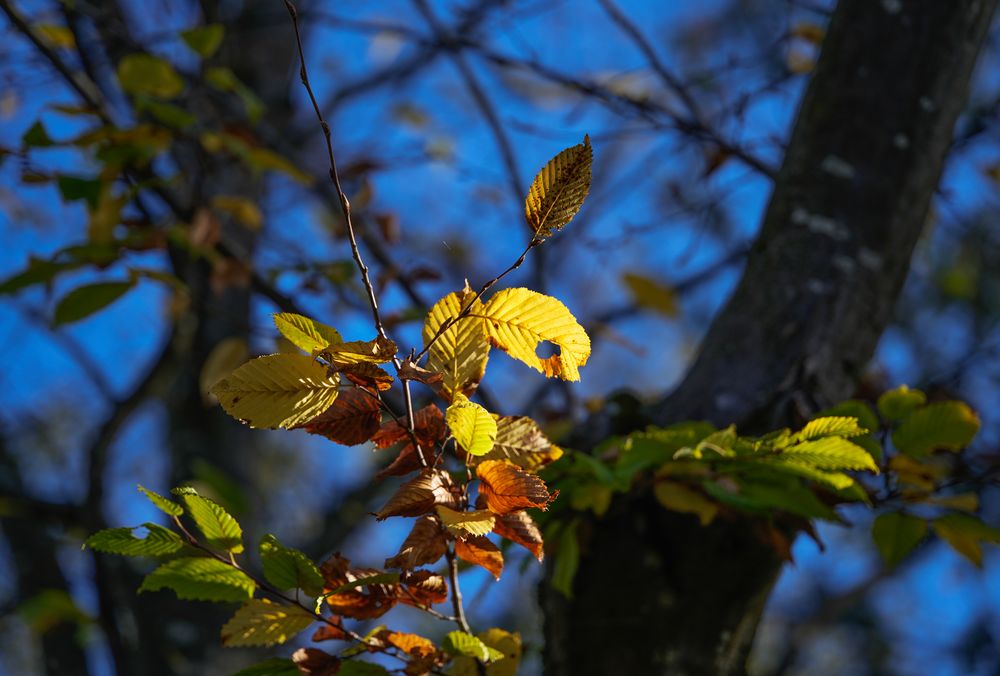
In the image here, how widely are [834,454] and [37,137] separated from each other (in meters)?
1.24

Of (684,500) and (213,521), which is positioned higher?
(684,500)

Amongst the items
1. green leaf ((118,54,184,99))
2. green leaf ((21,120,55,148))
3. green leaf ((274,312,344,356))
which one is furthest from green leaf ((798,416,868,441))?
green leaf ((118,54,184,99))

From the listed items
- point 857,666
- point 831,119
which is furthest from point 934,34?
point 857,666

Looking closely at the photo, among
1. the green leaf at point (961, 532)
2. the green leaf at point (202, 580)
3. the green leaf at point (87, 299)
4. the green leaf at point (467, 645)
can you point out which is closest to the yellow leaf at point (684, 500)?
the green leaf at point (961, 532)

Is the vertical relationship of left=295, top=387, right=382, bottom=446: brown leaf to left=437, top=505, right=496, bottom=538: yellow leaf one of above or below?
above

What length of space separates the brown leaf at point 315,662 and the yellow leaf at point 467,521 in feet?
0.62

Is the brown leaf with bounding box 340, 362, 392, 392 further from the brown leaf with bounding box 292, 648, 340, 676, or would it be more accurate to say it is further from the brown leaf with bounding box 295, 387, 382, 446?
the brown leaf with bounding box 292, 648, 340, 676

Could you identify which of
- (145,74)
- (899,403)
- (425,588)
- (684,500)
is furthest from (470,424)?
(145,74)

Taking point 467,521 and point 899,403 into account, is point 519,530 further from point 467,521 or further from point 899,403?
point 899,403

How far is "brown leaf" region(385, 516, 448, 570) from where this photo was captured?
580 mm

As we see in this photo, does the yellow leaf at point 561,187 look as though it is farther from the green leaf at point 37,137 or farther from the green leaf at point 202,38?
the green leaf at point 202,38

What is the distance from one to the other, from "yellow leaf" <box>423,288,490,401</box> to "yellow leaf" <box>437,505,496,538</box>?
0.09 meters

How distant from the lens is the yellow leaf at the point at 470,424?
1.88ft

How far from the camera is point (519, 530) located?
626mm
